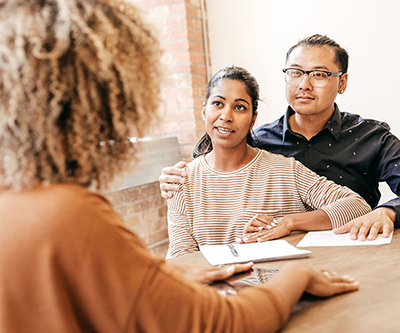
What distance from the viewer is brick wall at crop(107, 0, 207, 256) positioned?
10.8 ft

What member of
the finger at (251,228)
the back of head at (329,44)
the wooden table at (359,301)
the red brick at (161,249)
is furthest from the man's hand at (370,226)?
the red brick at (161,249)

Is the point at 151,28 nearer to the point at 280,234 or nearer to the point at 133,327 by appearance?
the point at 133,327

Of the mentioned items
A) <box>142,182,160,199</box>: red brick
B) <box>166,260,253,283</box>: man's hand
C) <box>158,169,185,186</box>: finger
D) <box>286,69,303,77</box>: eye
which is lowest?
<box>142,182,160,199</box>: red brick

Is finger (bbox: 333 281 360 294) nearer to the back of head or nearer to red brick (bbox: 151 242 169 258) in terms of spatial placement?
the back of head

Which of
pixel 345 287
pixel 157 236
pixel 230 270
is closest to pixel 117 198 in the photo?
pixel 157 236

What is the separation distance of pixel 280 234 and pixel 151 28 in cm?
98

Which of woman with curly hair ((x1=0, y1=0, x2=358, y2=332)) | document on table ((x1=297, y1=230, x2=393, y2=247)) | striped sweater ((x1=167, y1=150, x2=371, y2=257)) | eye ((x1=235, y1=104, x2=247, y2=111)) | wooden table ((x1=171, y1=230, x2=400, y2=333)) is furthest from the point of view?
eye ((x1=235, y1=104, x2=247, y2=111))

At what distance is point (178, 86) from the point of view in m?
3.37

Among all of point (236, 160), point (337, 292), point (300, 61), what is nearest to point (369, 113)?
point (300, 61)

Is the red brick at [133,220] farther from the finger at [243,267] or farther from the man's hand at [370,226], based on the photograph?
the finger at [243,267]

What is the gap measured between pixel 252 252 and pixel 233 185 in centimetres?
52

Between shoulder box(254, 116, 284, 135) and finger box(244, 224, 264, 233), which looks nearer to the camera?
finger box(244, 224, 264, 233)

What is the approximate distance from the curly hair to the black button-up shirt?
1591 mm

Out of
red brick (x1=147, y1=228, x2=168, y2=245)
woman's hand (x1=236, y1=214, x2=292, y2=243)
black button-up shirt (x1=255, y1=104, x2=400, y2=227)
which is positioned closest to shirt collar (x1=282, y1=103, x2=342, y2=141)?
black button-up shirt (x1=255, y1=104, x2=400, y2=227)
